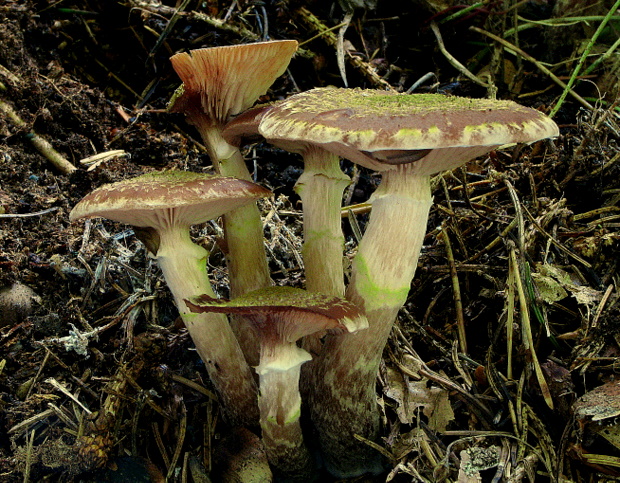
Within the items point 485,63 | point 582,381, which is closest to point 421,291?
point 582,381

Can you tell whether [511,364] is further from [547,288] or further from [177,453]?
[177,453]

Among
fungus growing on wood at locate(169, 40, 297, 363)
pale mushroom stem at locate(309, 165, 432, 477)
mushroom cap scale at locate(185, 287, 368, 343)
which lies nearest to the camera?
mushroom cap scale at locate(185, 287, 368, 343)

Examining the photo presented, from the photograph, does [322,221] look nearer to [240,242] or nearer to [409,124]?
[240,242]

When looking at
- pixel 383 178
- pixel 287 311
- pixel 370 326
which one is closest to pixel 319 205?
pixel 383 178

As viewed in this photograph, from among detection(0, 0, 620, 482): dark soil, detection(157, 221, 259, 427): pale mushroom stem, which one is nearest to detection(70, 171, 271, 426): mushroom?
detection(157, 221, 259, 427): pale mushroom stem

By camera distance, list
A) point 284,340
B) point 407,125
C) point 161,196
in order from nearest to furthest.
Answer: point 407,125 → point 161,196 → point 284,340

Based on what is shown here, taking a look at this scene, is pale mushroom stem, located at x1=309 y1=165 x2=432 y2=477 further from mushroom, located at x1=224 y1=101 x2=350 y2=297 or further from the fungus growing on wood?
the fungus growing on wood
